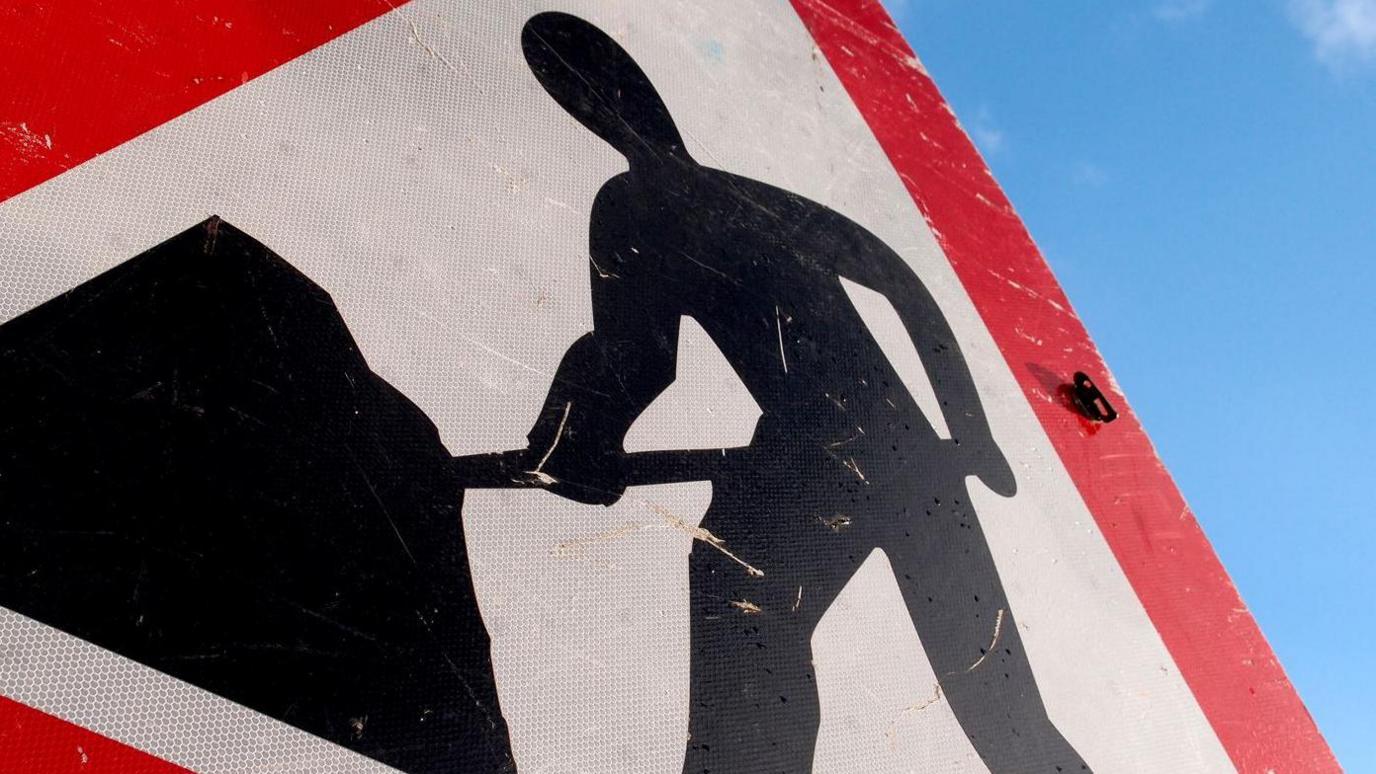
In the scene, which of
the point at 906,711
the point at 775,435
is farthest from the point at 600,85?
the point at 906,711

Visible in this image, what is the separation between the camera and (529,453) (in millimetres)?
1149

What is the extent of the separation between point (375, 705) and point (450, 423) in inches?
12.9

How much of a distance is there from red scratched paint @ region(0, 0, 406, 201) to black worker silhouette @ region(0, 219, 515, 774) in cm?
16

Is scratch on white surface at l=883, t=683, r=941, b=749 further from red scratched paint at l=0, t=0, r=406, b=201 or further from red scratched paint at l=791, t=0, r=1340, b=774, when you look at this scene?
red scratched paint at l=0, t=0, r=406, b=201

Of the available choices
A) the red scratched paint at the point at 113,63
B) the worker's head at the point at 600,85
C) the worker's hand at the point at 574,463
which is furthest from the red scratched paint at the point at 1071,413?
the red scratched paint at the point at 113,63

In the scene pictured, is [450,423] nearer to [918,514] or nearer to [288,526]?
[288,526]

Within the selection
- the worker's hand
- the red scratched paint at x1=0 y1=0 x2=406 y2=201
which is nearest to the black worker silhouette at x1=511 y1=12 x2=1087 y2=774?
the worker's hand

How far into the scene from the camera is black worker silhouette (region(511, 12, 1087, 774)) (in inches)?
46.4

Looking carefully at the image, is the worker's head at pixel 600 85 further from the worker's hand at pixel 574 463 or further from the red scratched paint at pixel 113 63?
the worker's hand at pixel 574 463

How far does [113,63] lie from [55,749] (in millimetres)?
779

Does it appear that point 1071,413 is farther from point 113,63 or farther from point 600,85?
point 113,63

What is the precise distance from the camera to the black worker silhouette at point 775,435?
3.87 ft

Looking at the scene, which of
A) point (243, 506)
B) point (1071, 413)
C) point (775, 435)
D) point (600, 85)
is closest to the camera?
point (243, 506)

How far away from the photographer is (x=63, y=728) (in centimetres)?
81
